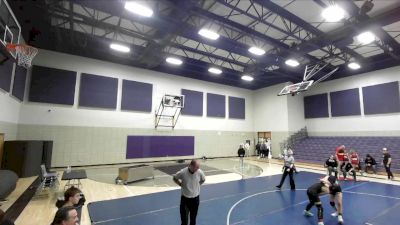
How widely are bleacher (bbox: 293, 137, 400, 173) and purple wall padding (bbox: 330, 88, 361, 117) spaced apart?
2.33 m

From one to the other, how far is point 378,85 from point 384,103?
60.3 inches

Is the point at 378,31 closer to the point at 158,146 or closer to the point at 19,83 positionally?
the point at 158,146

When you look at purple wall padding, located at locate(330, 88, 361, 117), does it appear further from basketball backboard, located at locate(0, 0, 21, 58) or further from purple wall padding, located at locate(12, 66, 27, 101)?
purple wall padding, located at locate(12, 66, 27, 101)

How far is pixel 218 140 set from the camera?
20.8 metres

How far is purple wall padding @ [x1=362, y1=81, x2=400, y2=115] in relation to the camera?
15922mm

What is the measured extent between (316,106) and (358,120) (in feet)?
12.2

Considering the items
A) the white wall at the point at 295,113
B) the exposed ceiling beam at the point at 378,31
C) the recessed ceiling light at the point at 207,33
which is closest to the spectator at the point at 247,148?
the white wall at the point at 295,113

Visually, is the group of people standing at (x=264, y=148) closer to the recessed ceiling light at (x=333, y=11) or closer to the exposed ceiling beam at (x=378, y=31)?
the exposed ceiling beam at (x=378, y=31)

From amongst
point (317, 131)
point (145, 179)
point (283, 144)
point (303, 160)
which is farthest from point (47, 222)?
point (317, 131)

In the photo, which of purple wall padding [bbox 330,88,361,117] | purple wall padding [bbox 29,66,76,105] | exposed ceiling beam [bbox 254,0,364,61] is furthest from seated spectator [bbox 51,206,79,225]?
purple wall padding [bbox 330,88,361,117]

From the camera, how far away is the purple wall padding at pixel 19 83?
1061 cm

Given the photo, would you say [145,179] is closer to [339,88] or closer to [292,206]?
[292,206]

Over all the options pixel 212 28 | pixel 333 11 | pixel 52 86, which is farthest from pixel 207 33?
pixel 52 86

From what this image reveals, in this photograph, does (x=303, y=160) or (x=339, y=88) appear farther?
(x=339, y=88)
